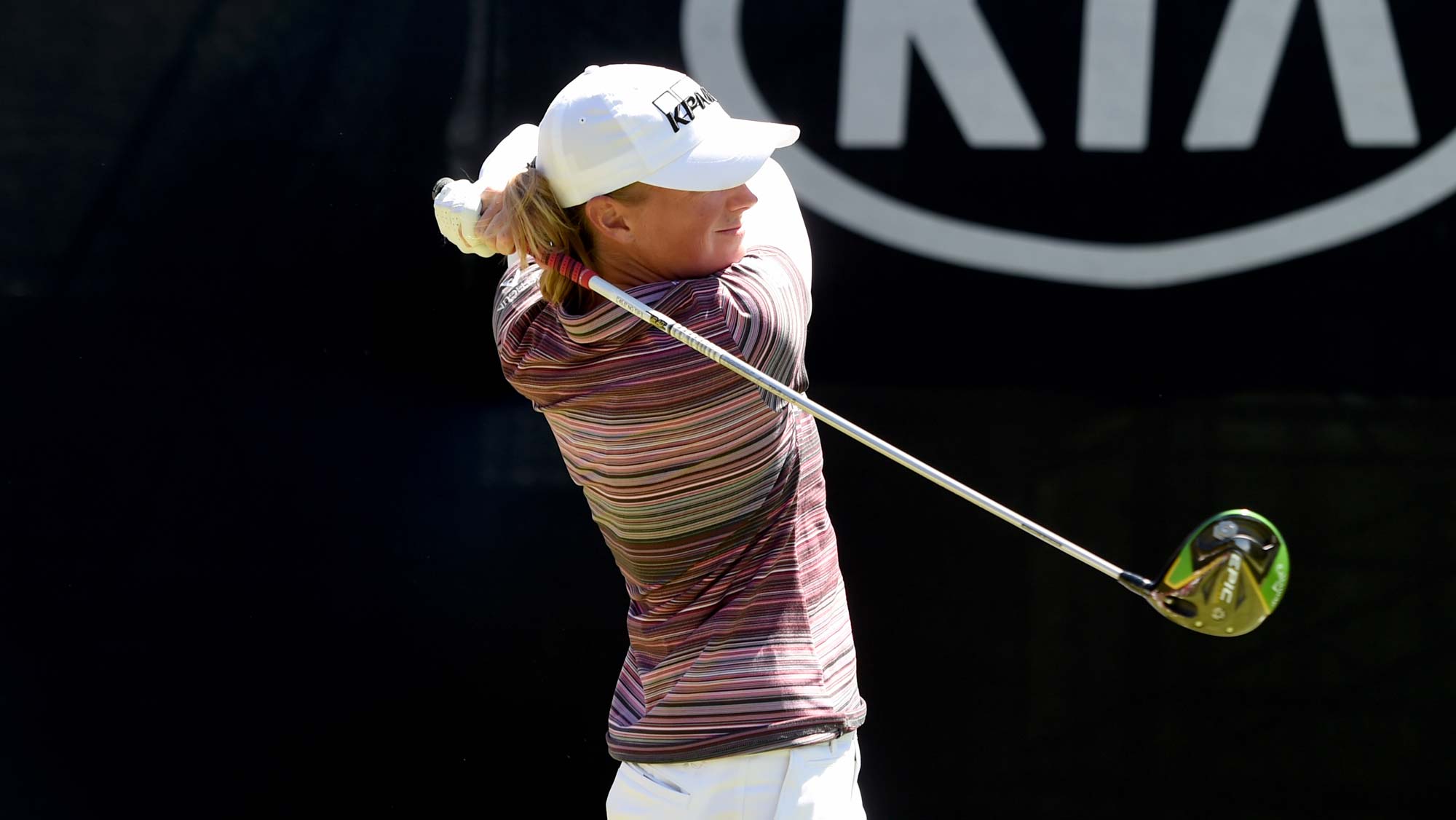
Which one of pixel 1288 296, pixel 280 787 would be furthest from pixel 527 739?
pixel 1288 296

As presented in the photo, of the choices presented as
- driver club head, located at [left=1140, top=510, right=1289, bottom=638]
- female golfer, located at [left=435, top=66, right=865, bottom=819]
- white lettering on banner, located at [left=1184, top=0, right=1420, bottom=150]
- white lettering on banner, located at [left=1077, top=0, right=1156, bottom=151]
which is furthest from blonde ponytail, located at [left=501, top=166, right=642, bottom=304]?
white lettering on banner, located at [left=1184, top=0, right=1420, bottom=150]

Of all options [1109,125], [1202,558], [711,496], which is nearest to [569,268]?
[711,496]

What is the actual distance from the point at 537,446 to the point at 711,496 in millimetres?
1145

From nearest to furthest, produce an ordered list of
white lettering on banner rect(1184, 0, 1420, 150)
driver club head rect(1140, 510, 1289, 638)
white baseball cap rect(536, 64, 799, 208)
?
driver club head rect(1140, 510, 1289, 638), white baseball cap rect(536, 64, 799, 208), white lettering on banner rect(1184, 0, 1420, 150)

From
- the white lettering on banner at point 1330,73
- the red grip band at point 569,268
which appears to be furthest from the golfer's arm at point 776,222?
→ the white lettering on banner at point 1330,73

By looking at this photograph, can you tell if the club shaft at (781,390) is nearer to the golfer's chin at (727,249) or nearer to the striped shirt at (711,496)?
the striped shirt at (711,496)

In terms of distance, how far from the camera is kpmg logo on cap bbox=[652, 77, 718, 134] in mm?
1790

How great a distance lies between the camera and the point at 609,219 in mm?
1835

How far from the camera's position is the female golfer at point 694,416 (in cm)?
178

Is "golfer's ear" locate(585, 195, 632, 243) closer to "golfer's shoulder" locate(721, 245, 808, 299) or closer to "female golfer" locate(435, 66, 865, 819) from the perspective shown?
"female golfer" locate(435, 66, 865, 819)

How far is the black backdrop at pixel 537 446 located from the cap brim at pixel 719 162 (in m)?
0.96

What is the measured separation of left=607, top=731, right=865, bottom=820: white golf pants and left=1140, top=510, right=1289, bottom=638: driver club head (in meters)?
0.47

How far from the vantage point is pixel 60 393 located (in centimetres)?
303

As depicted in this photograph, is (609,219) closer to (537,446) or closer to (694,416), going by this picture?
(694,416)
